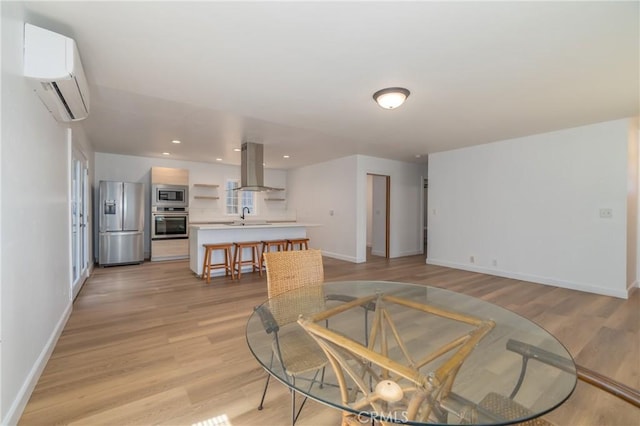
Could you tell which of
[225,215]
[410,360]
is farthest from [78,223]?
[410,360]

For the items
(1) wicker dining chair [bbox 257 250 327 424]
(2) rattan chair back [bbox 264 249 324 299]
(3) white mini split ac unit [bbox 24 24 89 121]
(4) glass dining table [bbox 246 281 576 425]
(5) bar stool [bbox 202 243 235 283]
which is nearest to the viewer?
(4) glass dining table [bbox 246 281 576 425]

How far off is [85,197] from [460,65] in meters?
5.52

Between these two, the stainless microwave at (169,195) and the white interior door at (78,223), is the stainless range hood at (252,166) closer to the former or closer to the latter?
the stainless microwave at (169,195)

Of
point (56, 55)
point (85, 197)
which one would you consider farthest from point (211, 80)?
point (85, 197)

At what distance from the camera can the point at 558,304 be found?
3.50 m

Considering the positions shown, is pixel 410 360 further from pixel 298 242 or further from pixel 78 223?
A: pixel 78 223

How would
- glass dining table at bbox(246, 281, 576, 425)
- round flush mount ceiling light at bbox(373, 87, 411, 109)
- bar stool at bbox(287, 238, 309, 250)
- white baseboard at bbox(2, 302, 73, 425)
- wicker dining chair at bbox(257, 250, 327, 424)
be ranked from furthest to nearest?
bar stool at bbox(287, 238, 309, 250) → round flush mount ceiling light at bbox(373, 87, 411, 109) → white baseboard at bbox(2, 302, 73, 425) → wicker dining chair at bbox(257, 250, 327, 424) → glass dining table at bbox(246, 281, 576, 425)

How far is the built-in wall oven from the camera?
6.23 meters

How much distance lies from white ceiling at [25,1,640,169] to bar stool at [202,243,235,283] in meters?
1.89

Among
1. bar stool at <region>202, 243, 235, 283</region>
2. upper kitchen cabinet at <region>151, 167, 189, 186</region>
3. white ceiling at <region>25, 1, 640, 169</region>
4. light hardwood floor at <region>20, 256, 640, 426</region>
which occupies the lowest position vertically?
light hardwood floor at <region>20, 256, 640, 426</region>

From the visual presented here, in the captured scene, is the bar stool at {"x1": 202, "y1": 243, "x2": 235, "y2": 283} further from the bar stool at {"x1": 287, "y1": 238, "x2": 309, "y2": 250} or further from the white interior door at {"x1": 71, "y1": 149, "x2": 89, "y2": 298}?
the white interior door at {"x1": 71, "y1": 149, "x2": 89, "y2": 298}

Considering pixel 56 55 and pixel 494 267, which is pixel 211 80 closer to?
pixel 56 55

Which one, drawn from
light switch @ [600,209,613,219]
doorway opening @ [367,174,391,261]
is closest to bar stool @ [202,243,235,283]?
doorway opening @ [367,174,391,261]

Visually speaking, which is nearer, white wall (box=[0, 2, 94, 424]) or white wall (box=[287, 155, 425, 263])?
white wall (box=[0, 2, 94, 424])
